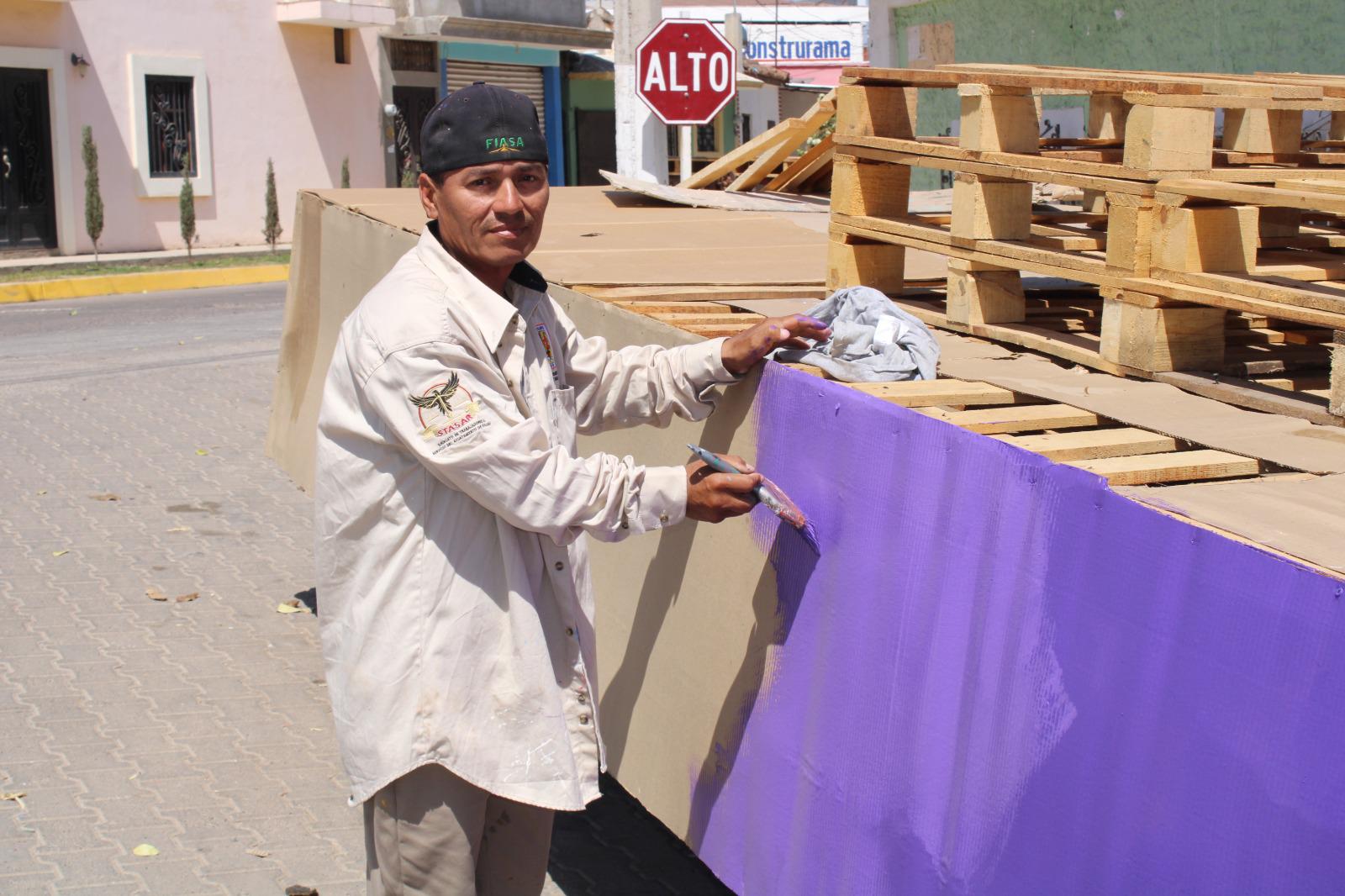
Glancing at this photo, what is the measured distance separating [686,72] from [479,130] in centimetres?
754

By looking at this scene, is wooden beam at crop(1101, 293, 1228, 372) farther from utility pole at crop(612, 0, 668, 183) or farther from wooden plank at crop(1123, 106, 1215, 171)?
utility pole at crop(612, 0, 668, 183)

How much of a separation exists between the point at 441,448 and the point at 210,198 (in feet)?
73.7

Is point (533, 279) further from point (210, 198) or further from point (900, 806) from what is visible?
point (210, 198)

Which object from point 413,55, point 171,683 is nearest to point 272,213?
point 413,55

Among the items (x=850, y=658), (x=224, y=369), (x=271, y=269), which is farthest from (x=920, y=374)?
(x=271, y=269)

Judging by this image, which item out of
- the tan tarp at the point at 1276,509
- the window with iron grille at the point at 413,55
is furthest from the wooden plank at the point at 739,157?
the window with iron grille at the point at 413,55

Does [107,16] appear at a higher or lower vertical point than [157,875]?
higher

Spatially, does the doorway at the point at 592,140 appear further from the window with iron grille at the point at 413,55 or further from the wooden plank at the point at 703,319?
the wooden plank at the point at 703,319

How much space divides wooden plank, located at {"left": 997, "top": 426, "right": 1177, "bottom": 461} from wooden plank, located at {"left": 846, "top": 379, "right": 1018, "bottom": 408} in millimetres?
268

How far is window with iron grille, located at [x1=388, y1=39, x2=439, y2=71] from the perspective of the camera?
26.8 meters

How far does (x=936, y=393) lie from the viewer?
115 inches

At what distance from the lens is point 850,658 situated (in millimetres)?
2895

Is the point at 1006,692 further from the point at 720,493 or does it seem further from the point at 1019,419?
the point at 720,493

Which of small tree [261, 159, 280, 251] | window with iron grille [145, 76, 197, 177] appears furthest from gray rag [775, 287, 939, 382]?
window with iron grille [145, 76, 197, 177]
